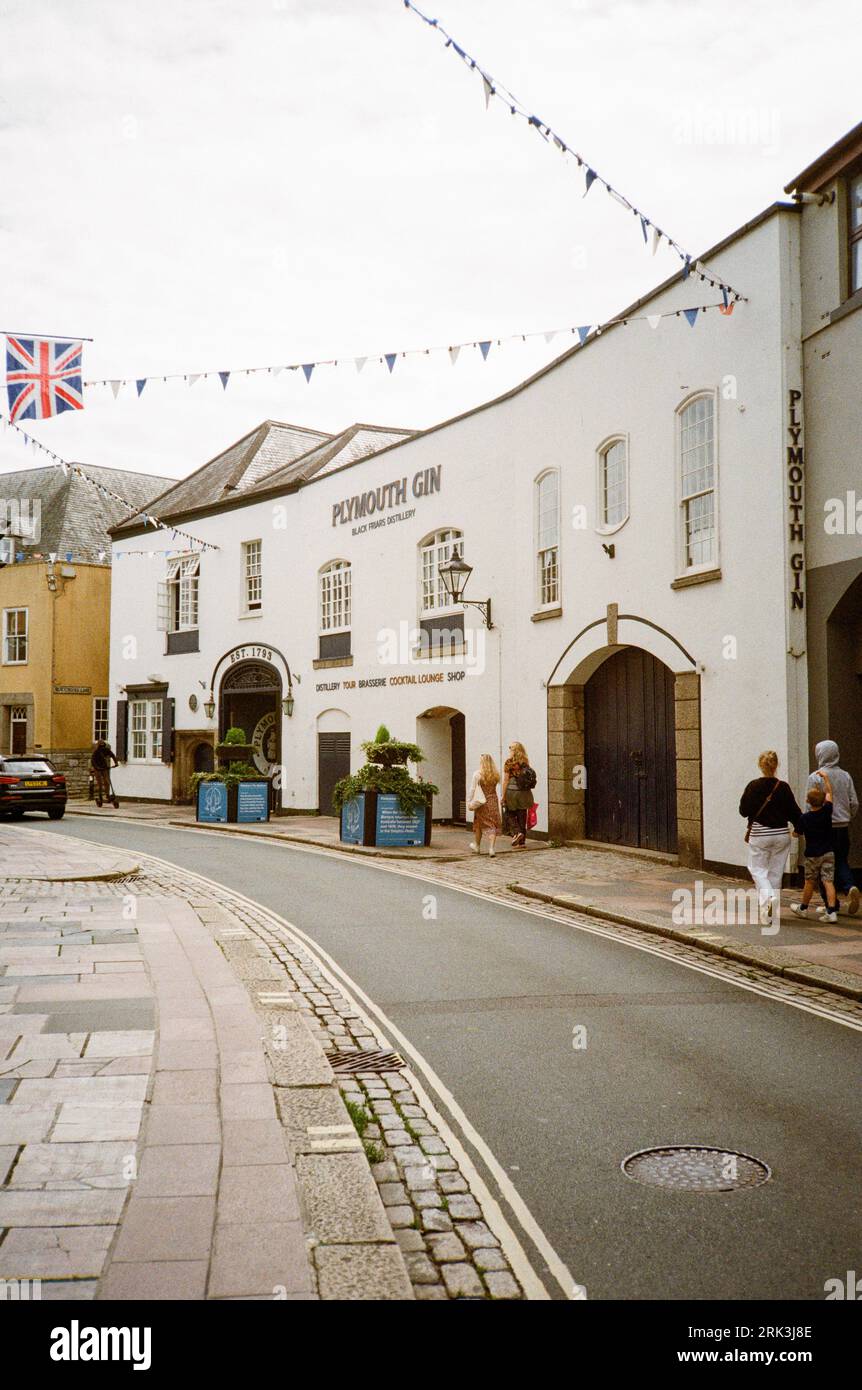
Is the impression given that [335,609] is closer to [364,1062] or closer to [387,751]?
[387,751]

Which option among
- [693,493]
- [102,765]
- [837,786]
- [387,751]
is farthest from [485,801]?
[102,765]

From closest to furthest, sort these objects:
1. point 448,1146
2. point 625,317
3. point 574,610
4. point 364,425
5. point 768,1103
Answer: point 448,1146
point 768,1103
point 625,317
point 574,610
point 364,425

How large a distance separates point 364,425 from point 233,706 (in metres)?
8.08

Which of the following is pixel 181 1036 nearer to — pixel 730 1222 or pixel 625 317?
pixel 730 1222

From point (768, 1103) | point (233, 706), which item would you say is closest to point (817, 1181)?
point (768, 1103)

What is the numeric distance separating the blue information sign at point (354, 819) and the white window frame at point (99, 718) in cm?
1928

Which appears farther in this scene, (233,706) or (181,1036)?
(233,706)

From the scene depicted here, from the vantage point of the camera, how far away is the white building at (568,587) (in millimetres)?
13133

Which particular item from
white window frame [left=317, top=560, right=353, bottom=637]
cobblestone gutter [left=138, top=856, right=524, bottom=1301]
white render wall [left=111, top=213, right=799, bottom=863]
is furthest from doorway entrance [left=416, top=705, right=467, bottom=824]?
cobblestone gutter [left=138, top=856, right=524, bottom=1301]

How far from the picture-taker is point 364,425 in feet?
95.9

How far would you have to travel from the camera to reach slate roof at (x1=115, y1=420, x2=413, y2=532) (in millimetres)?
27859

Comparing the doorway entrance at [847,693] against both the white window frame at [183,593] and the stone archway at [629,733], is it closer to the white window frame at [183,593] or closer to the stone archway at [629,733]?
the stone archway at [629,733]

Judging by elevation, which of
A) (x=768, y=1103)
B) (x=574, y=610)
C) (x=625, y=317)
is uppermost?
(x=625, y=317)
